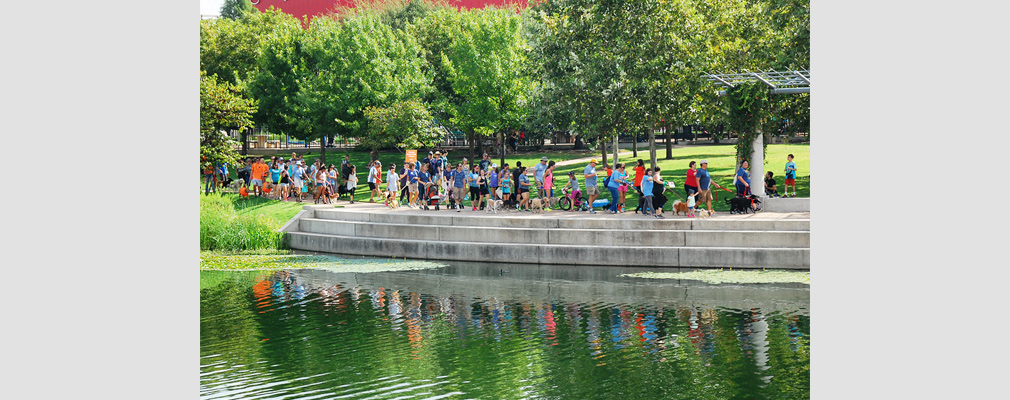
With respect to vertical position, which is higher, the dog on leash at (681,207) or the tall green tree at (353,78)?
the tall green tree at (353,78)

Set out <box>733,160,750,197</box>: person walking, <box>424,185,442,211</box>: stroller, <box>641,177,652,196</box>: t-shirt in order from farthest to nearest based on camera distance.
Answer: <box>424,185,442,211</box>: stroller → <box>733,160,750,197</box>: person walking → <box>641,177,652,196</box>: t-shirt

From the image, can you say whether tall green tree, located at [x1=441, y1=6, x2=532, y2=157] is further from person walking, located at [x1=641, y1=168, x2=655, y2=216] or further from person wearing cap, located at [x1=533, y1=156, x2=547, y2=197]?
person walking, located at [x1=641, y1=168, x2=655, y2=216]

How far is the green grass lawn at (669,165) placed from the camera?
97.8 feet

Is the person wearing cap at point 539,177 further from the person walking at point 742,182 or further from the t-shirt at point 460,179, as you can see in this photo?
the person walking at point 742,182

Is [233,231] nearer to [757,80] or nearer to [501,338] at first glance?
[501,338]

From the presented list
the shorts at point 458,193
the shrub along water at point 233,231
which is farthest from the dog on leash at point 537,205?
the shrub along water at point 233,231

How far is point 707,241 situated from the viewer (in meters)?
21.4

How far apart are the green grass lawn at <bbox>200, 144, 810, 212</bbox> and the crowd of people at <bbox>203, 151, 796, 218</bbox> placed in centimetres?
89

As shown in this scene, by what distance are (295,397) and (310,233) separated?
16.0 m

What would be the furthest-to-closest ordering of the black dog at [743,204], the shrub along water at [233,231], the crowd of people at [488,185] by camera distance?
1. the shrub along water at [233,231]
2. the black dog at [743,204]
3. the crowd of people at [488,185]

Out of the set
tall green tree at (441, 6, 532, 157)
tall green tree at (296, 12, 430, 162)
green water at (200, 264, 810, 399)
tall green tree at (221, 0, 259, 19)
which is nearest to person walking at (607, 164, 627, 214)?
green water at (200, 264, 810, 399)

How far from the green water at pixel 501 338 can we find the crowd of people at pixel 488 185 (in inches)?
154

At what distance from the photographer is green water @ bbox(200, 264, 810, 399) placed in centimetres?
1134

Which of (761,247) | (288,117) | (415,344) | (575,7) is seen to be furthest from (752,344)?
(288,117)
